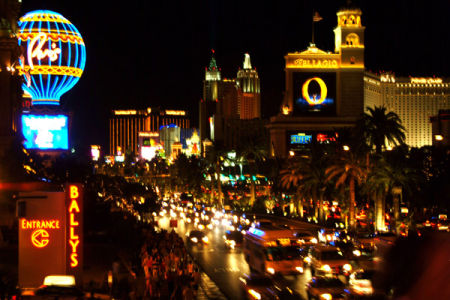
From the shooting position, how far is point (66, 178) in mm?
52906

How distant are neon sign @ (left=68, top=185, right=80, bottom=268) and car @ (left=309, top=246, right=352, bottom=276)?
10330 millimetres

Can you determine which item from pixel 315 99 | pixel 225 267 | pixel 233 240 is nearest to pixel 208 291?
pixel 225 267

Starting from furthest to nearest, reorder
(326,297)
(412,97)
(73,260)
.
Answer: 1. (412,97)
2. (73,260)
3. (326,297)

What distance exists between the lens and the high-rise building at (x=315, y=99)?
337ft

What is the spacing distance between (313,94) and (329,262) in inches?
3164

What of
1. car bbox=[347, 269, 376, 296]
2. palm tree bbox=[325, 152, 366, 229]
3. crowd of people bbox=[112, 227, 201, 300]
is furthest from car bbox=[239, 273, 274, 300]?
palm tree bbox=[325, 152, 366, 229]

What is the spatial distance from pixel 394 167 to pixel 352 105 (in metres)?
65.1

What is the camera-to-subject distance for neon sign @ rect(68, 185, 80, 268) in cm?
1856

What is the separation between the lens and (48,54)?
188ft

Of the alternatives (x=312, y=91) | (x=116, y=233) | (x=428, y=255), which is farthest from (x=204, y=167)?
(x=428, y=255)

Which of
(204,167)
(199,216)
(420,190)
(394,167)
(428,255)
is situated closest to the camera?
(428,255)

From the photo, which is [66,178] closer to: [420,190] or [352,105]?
[420,190]

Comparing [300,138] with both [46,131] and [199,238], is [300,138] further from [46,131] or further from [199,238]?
[199,238]

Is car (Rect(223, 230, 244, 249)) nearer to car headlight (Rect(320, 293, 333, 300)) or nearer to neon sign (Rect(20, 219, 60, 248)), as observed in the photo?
car headlight (Rect(320, 293, 333, 300))
